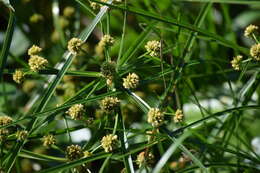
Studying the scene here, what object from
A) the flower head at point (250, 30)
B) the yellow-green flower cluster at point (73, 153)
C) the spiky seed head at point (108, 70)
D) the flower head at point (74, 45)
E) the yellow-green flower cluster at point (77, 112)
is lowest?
the yellow-green flower cluster at point (73, 153)

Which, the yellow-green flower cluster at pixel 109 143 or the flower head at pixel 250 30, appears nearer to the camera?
the yellow-green flower cluster at pixel 109 143

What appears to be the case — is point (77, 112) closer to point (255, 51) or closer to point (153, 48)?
point (153, 48)

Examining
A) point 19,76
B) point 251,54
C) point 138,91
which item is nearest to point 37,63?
point 19,76

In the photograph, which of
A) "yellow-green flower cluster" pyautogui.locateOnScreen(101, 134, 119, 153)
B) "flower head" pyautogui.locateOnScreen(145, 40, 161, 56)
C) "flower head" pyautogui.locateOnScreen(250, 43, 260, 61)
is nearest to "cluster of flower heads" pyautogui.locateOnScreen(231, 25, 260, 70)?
"flower head" pyautogui.locateOnScreen(250, 43, 260, 61)

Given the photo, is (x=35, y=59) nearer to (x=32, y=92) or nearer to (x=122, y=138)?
(x=122, y=138)

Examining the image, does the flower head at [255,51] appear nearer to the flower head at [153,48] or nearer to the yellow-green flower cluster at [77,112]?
the flower head at [153,48]

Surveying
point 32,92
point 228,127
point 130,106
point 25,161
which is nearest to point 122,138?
point 228,127

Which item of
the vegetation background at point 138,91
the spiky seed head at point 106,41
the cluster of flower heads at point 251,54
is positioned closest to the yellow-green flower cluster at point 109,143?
the vegetation background at point 138,91

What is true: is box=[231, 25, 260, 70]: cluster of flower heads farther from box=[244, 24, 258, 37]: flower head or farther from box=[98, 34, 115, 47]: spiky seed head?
box=[98, 34, 115, 47]: spiky seed head
